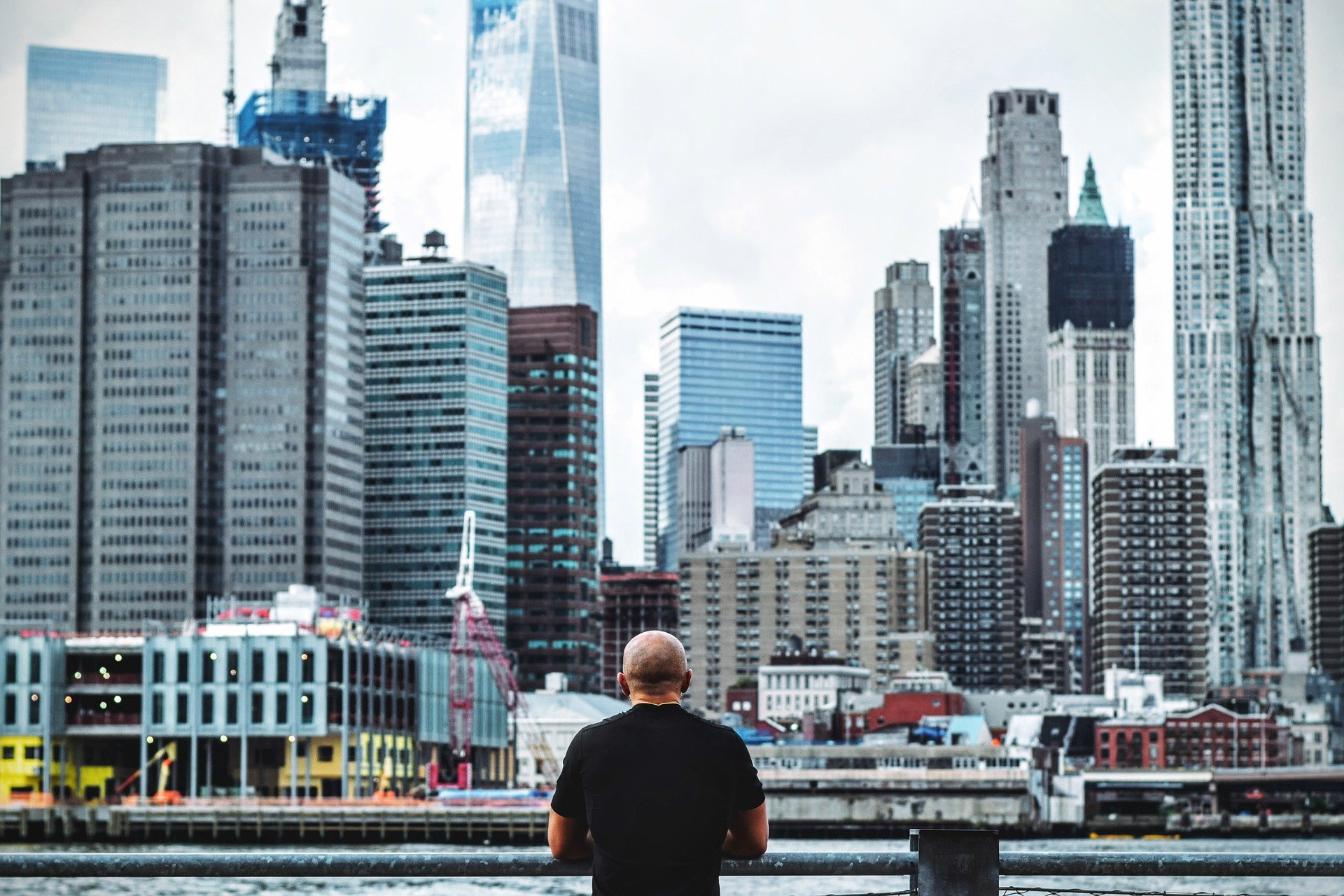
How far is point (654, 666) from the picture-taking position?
33.3 ft

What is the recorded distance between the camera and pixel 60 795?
15988cm

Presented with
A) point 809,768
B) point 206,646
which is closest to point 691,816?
point 206,646

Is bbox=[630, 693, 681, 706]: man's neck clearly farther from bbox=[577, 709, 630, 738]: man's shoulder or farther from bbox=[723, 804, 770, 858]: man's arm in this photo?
bbox=[723, 804, 770, 858]: man's arm

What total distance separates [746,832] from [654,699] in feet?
2.31

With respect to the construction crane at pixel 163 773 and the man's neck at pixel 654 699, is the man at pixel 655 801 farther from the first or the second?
the construction crane at pixel 163 773

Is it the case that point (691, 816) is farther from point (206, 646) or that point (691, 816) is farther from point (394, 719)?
point (394, 719)

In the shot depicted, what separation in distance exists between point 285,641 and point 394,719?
1870 cm

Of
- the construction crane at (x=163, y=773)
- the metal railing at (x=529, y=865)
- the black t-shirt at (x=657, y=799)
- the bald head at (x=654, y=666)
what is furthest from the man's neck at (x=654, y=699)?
the construction crane at (x=163, y=773)

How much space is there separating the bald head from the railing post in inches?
61.5

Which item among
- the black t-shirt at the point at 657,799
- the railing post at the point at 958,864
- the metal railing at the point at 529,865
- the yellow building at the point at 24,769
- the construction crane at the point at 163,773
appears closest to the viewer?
the black t-shirt at the point at 657,799

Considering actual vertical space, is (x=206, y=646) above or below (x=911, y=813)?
above

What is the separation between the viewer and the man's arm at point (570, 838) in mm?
9961

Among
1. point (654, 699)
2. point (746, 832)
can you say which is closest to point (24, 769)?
point (654, 699)

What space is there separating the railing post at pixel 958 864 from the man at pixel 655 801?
1207 millimetres
